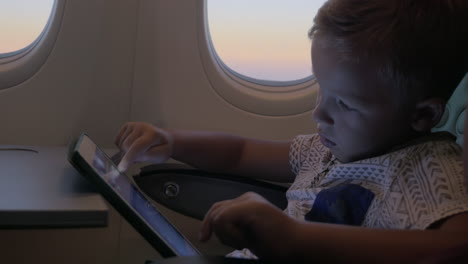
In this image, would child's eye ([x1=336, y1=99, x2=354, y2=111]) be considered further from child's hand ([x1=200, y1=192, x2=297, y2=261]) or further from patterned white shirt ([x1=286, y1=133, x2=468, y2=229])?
child's hand ([x1=200, y1=192, x2=297, y2=261])

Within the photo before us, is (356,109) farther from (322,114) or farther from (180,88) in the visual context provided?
(180,88)

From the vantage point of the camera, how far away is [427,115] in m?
0.87

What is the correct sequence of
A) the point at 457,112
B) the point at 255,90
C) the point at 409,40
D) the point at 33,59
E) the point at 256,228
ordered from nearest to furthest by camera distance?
the point at 256,228 < the point at 409,40 < the point at 457,112 < the point at 33,59 < the point at 255,90

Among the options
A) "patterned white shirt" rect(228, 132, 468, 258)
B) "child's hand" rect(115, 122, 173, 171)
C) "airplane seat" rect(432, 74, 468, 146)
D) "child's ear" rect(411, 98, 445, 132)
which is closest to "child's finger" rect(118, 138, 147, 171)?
"child's hand" rect(115, 122, 173, 171)

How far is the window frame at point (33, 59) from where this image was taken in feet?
4.48

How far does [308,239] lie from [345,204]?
0.25 m

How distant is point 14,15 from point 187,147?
2.06 ft

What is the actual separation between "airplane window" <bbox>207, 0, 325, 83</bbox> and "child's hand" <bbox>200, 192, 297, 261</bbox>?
3.17 ft

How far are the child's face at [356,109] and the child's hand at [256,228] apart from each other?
28 centimetres

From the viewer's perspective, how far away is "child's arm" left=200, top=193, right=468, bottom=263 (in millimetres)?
629

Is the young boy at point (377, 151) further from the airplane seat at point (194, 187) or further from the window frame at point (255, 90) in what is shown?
the window frame at point (255, 90)

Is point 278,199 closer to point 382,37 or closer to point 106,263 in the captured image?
point 382,37

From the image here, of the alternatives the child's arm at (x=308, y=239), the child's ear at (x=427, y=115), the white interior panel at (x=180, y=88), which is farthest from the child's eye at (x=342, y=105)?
the white interior panel at (x=180, y=88)

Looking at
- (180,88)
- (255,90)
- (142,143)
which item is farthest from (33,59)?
(255,90)
